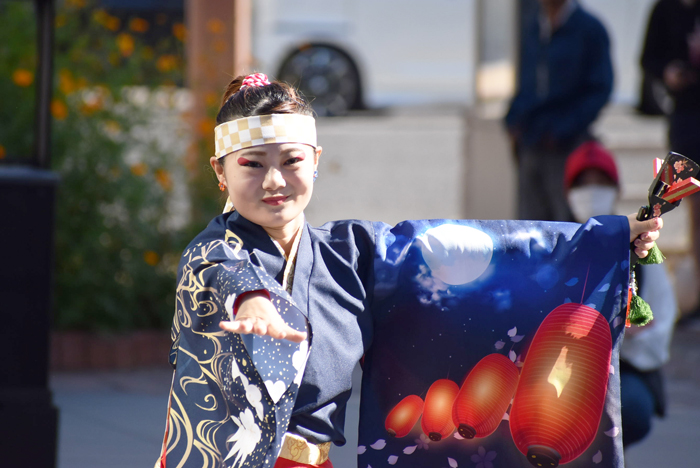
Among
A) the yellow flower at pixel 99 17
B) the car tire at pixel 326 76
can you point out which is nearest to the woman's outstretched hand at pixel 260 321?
the yellow flower at pixel 99 17

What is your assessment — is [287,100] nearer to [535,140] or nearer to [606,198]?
[606,198]

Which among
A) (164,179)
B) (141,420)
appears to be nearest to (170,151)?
(164,179)

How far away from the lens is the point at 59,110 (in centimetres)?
498

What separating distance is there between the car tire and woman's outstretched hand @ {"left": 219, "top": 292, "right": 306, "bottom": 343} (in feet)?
23.1

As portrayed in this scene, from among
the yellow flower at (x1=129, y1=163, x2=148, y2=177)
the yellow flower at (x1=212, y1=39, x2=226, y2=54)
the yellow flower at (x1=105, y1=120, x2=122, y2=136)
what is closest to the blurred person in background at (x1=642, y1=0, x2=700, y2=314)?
the yellow flower at (x1=212, y1=39, x2=226, y2=54)

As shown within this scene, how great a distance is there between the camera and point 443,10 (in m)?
8.55

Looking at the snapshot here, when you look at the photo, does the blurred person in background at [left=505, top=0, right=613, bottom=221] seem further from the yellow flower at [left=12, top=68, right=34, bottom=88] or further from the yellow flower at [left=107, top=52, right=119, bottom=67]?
the yellow flower at [left=12, top=68, right=34, bottom=88]

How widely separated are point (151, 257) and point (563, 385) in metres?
3.41

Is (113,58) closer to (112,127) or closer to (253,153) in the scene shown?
(112,127)

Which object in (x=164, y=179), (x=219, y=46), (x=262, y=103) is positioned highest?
(x=219, y=46)

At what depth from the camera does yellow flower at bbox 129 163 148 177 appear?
16.8 feet

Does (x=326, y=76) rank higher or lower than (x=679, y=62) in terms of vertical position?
higher

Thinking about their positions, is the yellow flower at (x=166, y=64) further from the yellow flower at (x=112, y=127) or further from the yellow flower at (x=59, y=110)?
the yellow flower at (x=59, y=110)

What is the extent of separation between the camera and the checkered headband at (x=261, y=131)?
1957mm
